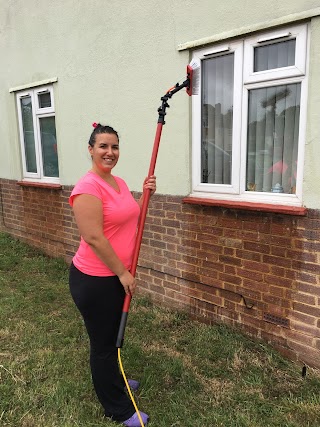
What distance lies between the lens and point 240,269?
10.9 feet

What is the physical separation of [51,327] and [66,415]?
134cm

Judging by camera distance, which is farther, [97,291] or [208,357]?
[208,357]

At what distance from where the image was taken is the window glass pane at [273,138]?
2.96m

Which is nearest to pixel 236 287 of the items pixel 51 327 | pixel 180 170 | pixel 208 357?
pixel 208 357

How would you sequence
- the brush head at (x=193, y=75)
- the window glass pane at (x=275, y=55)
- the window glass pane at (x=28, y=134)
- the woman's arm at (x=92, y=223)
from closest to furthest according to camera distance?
the woman's arm at (x=92, y=223)
the brush head at (x=193, y=75)
the window glass pane at (x=275, y=55)
the window glass pane at (x=28, y=134)

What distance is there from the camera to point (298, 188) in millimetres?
2908

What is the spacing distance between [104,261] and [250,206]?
149cm

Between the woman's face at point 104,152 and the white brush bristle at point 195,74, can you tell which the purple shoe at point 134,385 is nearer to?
the woman's face at point 104,152

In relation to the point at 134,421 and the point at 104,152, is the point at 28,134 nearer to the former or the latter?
the point at 104,152

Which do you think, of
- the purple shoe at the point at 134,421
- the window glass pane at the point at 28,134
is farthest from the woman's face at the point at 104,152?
the window glass pane at the point at 28,134

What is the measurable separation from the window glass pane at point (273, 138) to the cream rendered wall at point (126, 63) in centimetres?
23

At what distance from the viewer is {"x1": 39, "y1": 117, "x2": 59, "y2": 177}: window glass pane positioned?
5.44m

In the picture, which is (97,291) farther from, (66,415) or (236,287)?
(236,287)

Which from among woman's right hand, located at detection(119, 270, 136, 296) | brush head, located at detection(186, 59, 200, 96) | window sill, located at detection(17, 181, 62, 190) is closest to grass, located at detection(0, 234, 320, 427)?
woman's right hand, located at detection(119, 270, 136, 296)
